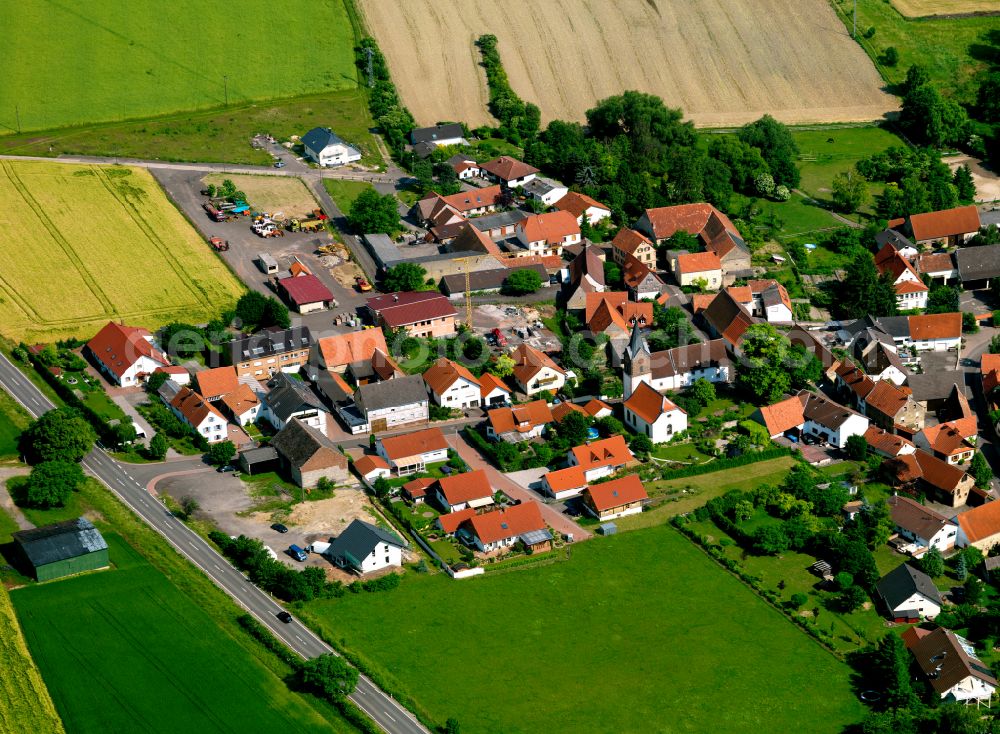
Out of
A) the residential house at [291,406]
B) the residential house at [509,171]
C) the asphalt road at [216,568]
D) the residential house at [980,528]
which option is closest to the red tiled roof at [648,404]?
the residential house at [980,528]

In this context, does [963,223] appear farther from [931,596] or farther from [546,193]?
[931,596]

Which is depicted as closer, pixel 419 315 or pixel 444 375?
pixel 444 375

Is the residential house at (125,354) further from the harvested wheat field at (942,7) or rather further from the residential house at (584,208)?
the harvested wheat field at (942,7)

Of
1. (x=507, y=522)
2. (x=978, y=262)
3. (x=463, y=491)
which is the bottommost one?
(x=507, y=522)

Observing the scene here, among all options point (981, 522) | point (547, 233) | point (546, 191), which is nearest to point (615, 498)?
point (981, 522)

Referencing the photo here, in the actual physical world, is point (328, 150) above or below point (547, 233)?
above

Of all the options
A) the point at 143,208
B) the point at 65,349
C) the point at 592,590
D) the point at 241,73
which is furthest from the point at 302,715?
the point at 241,73

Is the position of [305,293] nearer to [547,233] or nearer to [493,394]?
[493,394]
